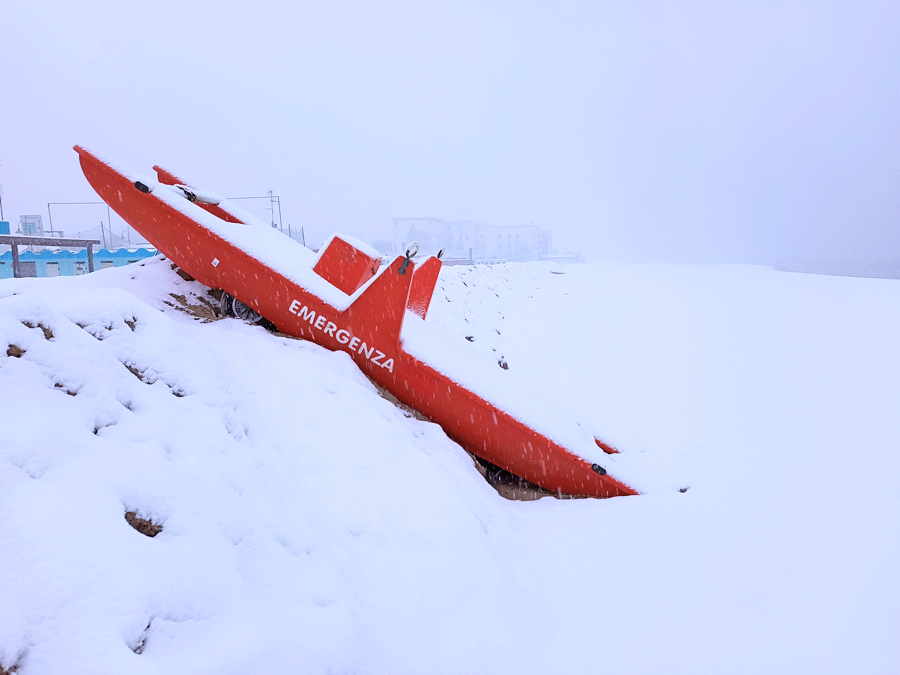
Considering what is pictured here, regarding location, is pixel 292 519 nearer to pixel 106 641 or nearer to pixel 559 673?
pixel 106 641

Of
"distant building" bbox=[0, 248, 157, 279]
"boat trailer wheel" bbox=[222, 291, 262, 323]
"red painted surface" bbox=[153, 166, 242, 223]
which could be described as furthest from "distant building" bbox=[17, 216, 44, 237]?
"boat trailer wheel" bbox=[222, 291, 262, 323]

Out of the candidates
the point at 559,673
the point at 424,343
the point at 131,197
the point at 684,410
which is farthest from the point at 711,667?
the point at 131,197

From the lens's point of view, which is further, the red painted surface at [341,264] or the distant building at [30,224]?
the distant building at [30,224]

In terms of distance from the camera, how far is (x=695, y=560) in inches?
122

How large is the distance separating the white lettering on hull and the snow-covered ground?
28 centimetres

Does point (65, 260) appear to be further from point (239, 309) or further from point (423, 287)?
point (423, 287)

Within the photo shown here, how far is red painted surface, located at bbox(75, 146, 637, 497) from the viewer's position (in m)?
4.06

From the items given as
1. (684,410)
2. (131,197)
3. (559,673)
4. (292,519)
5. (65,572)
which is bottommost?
(684,410)

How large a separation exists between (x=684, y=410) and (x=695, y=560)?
12.8 feet

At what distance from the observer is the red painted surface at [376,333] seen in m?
4.06

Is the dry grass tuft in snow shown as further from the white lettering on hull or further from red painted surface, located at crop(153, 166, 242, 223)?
red painted surface, located at crop(153, 166, 242, 223)

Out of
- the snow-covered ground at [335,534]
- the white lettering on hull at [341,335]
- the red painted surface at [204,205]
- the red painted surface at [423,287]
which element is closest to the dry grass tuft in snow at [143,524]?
the snow-covered ground at [335,534]

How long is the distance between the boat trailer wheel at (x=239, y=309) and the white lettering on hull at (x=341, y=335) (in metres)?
0.46

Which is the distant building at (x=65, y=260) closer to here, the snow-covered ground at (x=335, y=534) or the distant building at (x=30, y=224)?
the distant building at (x=30, y=224)
